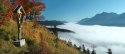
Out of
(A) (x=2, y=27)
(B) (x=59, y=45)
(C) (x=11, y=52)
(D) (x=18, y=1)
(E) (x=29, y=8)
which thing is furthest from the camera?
(E) (x=29, y=8)

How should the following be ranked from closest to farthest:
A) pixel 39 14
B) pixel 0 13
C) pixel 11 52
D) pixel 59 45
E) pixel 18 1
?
pixel 11 52, pixel 0 13, pixel 59 45, pixel 18 1, pixel 39 14

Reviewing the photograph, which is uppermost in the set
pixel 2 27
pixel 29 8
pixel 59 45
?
pixel 29 8

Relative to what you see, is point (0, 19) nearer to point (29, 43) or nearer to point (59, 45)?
point (29, 43)

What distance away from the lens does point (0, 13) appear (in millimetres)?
30281

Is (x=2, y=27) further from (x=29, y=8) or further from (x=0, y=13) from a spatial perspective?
(x=29, y=8)

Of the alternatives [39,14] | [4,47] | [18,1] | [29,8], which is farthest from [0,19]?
[39,14]

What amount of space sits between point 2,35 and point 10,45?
125 inches

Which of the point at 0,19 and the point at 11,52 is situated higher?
the point at 0,19

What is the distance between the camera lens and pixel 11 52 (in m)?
25.8

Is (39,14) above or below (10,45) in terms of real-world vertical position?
above

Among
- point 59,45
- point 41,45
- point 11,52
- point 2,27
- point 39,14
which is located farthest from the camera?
point 39,14

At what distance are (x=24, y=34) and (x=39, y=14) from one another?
33177mm

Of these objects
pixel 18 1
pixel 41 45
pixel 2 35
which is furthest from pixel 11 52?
pixel 18 1

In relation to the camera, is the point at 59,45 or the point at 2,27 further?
the point at 59,45
